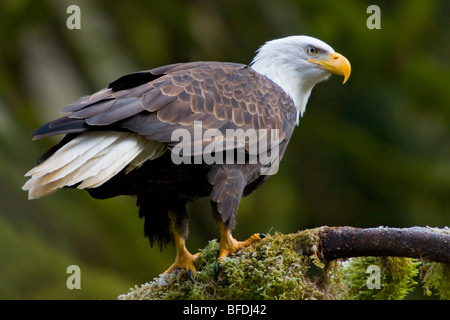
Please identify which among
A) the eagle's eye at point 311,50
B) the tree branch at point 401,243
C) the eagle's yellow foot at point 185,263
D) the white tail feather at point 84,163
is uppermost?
A: the eagle's eye at point 311,50

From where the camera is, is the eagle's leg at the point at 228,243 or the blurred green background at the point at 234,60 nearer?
the eagle's leg at the point at 228,243

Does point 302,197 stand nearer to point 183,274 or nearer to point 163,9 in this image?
point 163,9

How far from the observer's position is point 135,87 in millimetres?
4484

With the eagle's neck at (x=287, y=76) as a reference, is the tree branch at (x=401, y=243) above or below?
below

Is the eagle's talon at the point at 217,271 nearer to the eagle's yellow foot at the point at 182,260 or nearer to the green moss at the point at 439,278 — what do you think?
the eagle's yellow foot at the point at 182,260

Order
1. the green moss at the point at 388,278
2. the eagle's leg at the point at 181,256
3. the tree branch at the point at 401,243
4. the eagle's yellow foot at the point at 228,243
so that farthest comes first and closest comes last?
1. the eagle's leg at the point at 181,256
2. the eagle's yellow foot at the point at 228,243
3. the green moss at the point at 388,278
4. the tree branch at the point at 401,243

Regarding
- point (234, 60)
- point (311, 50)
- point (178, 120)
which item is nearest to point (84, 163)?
point (178, 120)

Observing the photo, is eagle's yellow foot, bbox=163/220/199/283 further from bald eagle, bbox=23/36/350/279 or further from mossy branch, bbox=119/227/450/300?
mossy branch, bbox=119/227/450/300

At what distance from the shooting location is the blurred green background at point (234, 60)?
736 cm

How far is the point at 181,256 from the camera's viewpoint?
463 centimetres

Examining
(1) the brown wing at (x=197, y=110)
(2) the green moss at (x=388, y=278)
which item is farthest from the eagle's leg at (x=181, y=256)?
(2) the green moss at (x=388, y=278)

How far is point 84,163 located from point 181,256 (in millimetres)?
1059

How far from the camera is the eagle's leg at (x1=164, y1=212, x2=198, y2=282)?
4.38 m

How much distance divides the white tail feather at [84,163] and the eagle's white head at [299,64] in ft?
5.39
